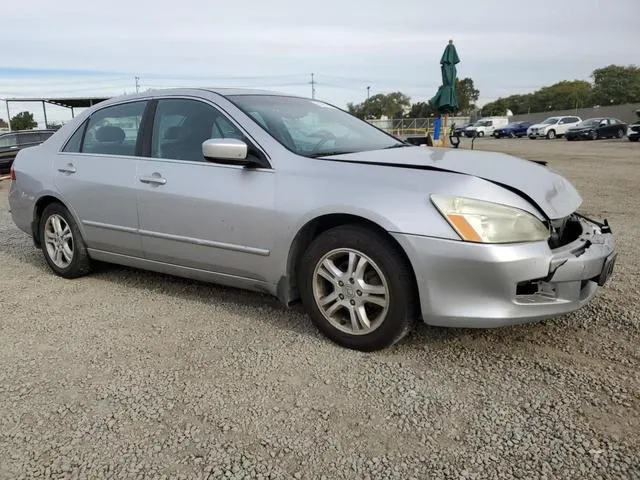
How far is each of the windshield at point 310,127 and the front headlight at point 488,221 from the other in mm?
1021

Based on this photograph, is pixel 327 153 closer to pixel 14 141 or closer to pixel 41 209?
pixel 41 209

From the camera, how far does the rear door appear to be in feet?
13.6

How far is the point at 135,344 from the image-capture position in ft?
11.1

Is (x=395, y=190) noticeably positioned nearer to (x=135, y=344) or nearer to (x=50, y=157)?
(x=135, y=344)

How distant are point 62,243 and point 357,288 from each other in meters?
2.93

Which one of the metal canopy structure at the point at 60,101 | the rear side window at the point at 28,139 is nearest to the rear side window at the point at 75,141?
the rear side window at the point at 28,139

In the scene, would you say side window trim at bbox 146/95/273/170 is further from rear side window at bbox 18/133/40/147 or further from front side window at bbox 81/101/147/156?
rear side window at bbox 18/133/40/147

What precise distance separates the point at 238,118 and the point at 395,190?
127 centimetres

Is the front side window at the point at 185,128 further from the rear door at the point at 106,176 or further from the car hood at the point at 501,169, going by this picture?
the car hood at the point at 501,169

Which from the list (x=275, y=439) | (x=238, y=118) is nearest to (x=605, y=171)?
(x=238, y=118)

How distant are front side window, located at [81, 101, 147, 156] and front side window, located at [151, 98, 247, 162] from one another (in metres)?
0.24

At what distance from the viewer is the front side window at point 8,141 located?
14266 millimetres

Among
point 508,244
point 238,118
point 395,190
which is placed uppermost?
point 238,118

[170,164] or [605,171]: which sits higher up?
[170,164]
